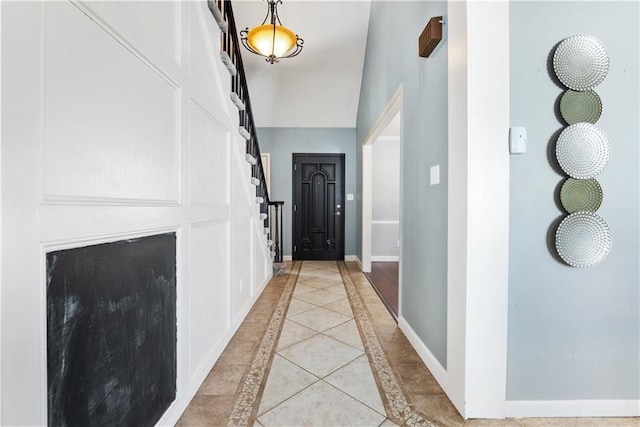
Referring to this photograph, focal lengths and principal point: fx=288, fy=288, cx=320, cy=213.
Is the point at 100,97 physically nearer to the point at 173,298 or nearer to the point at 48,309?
the point at 48,309

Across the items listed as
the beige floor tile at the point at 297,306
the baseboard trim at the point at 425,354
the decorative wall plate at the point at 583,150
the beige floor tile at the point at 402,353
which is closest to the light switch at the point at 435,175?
the decorative wall plate at the point at 583,150

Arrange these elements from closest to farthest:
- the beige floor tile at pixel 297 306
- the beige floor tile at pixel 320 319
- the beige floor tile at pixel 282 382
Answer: the beige floor tile at pixel 282 382 < the beige floor tile at pixel 320 319 < the beige floor tile at pixel 297 306

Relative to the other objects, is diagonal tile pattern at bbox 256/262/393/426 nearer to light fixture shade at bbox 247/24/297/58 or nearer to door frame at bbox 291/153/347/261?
light fixture shade at bbox 247/24/297/58

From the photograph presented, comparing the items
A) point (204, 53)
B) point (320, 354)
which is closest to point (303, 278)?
point (320, 354)

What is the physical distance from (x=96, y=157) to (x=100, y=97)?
19 centimetres

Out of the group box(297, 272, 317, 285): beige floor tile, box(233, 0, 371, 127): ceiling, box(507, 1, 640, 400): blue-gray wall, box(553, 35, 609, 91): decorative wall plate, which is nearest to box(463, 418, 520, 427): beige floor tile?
box(507, 1, 640, 400): blue-gray wall

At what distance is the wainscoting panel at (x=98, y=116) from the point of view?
29.7 inches

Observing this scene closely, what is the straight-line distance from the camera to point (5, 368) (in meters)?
0.62

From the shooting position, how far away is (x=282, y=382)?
5.26 ft

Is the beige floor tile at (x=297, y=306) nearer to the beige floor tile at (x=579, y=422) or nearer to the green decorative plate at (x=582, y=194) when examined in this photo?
the beige floor tile at (x=579, y=422)

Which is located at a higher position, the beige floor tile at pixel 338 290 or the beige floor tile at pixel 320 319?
the beige floor tile at pixel 320 319

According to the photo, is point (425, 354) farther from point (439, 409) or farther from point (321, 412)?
point (321, 412)

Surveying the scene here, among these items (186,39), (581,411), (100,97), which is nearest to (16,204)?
(100,97)

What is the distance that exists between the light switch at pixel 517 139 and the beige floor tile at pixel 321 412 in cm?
138
